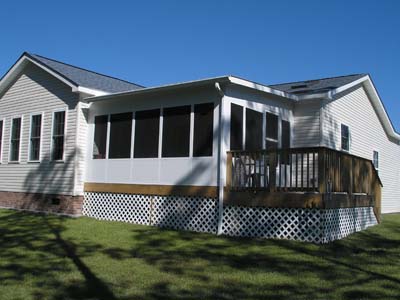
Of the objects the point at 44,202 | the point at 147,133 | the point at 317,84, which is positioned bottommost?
the point at 44,202

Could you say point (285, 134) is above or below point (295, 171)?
above

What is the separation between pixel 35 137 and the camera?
16.9 metres

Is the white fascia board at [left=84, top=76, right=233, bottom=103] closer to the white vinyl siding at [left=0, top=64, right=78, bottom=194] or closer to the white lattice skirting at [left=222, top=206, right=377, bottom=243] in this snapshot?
the white vinyl siding at [left=0, top=64, right=78, bottom=194]

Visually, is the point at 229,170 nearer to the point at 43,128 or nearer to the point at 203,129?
the point at 203,129

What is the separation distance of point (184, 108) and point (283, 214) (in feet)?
13.3

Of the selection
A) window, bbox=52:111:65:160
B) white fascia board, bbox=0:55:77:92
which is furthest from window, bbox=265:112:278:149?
white fascia board, bbox=0:55:77:92

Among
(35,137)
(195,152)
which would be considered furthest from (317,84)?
(35,137)

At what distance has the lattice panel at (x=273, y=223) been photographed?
409 inches

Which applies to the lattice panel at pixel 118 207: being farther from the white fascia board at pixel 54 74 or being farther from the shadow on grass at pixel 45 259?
the white fascia board at pixel 54 74

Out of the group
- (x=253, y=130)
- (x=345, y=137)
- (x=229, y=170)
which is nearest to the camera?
(x=229, y=170)

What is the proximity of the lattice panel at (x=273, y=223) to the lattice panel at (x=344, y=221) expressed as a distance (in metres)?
0.26

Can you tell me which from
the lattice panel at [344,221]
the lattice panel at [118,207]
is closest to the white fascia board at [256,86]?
the lattice panel at [344,221]

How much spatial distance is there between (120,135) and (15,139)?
18.6 ft

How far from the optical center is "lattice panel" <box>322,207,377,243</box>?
10422mm
